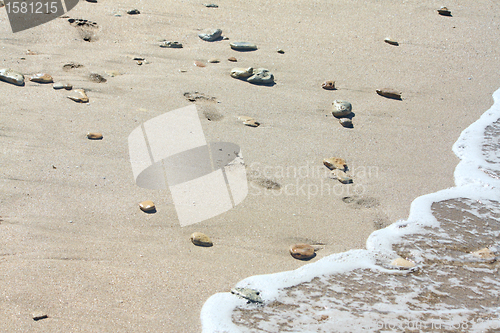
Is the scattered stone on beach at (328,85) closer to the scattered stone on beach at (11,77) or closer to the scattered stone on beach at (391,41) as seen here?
the scattered stone on beach at (391,41)

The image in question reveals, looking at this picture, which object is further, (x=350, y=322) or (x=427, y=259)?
(x=427, y=259)

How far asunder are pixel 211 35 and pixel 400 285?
8.94ft

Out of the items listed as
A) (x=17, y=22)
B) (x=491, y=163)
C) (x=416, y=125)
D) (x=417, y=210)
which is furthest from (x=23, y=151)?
(x=491, y=163)

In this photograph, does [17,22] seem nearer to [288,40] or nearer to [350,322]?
[288,40]

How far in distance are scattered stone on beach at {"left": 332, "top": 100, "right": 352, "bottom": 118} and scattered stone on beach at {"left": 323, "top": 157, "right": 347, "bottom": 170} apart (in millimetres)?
519

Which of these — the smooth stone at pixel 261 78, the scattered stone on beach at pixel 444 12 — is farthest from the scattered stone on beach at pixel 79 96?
the scattered stone on beach at pixel 444 12

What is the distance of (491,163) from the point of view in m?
3.29

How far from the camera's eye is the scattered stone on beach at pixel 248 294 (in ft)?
6.80

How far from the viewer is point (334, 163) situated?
291 centimetres

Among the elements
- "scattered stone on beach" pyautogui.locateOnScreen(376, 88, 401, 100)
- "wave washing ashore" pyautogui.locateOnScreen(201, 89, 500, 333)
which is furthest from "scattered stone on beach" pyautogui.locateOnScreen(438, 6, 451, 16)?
"wave washing ashore" pyautogui.locateOnScreen(201, 89, 500, 333)

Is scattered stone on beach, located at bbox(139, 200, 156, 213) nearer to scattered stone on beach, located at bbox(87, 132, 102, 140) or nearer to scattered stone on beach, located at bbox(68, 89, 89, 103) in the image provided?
scattered stone on beach, located at bbox(87, 132, 102, 140)

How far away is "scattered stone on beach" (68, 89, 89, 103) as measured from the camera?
3.13m

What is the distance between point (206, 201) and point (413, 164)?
1434mm

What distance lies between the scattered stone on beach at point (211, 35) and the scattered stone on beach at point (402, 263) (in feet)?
8.42
